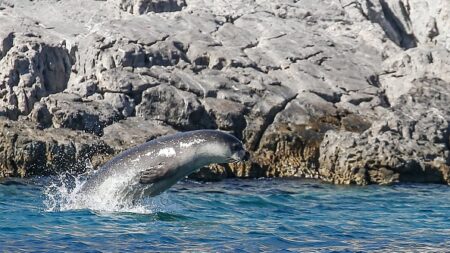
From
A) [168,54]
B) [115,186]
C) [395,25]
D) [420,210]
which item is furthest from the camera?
[395,25]

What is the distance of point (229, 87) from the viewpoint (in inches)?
1065

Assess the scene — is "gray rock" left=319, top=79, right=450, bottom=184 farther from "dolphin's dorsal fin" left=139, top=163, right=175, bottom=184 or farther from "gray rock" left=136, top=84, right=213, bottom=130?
"dolphin's dorsal fin" left=139, top=163, right=175, bottom=184

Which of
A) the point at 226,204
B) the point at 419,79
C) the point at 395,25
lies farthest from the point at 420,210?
the point at 395,25

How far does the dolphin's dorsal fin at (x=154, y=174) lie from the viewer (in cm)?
1279

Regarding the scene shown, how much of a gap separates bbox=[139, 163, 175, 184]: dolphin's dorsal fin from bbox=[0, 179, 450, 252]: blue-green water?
636mm

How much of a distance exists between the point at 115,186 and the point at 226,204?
444cm

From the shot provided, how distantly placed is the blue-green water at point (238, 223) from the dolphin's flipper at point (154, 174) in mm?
635

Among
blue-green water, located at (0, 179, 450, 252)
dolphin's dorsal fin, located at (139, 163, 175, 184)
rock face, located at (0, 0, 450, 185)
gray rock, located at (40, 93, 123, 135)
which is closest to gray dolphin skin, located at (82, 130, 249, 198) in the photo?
dolphin's dorsal fin, located at (139, 163, 175, 184)

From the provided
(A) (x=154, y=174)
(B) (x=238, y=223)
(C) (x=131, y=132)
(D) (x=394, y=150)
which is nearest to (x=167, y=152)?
(A) (x=154, y=174)

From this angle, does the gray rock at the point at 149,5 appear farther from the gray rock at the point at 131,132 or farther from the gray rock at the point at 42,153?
the gray rock at the point at 42,153

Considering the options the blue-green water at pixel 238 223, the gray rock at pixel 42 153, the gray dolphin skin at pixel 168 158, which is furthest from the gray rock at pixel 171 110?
the gray dolphin skin at pixel 168 158

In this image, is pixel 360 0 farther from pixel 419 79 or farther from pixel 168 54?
pixel 168 54

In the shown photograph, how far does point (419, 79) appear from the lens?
28484mm

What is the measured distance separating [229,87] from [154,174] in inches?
569
